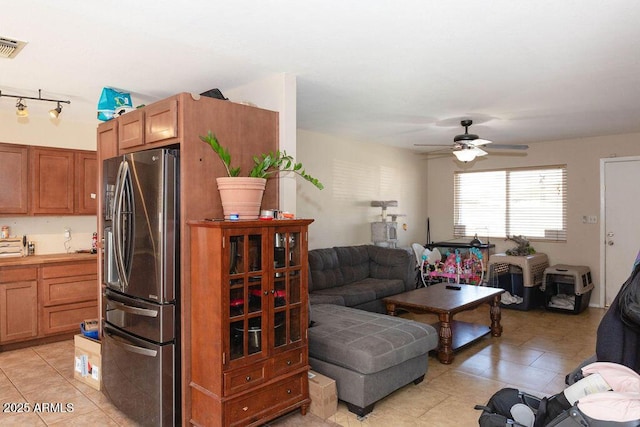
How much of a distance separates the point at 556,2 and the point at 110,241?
312cm

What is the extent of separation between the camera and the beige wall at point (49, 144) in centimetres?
455

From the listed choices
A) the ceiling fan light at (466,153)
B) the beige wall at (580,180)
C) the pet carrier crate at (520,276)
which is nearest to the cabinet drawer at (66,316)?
the ceiling fan light at (466,153)

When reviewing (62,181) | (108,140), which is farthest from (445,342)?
(62,181)

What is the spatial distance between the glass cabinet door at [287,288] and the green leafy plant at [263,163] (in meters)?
0.41

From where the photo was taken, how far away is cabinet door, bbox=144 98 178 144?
259cm

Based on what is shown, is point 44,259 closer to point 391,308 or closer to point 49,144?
point 49,144

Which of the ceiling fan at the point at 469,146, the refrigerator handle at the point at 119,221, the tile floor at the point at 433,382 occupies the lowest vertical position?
the tile floor at the point at 433,382

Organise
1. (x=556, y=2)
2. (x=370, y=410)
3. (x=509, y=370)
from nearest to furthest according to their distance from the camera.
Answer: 1. (x=556, y=2)
2. (x=370, y=410)
3. (x=509, y=370)

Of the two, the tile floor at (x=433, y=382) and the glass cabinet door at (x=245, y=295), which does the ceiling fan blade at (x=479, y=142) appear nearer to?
the tile floor at (x=433, y=382)

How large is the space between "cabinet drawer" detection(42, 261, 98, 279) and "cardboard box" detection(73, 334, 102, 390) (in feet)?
4.31

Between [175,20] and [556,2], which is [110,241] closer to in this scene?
[175,20]

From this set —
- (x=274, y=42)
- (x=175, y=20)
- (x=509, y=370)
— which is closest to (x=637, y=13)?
(x=274, y=42)

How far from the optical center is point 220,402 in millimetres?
2379

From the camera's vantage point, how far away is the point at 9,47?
270 cm
